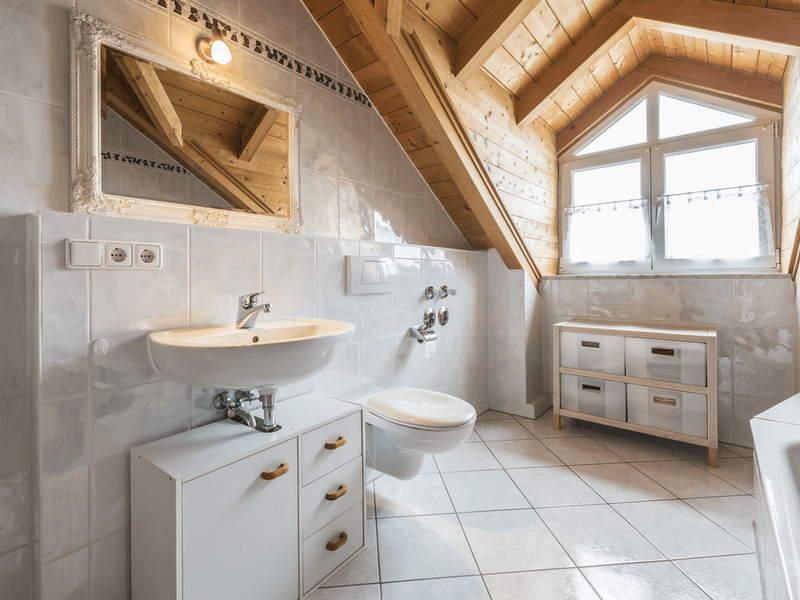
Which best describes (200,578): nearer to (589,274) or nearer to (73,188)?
(73,188)

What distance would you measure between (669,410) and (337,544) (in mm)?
1838

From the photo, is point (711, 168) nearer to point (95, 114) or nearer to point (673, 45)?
point (673, 45)

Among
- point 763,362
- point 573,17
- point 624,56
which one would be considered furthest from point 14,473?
point 624,56

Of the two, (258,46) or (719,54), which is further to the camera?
(719,54)

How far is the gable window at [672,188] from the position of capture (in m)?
2.33

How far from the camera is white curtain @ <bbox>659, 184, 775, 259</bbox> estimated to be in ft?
7.59

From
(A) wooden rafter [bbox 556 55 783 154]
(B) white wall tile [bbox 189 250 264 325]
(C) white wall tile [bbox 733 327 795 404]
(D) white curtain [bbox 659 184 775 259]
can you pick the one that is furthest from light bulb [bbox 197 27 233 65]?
(C) white wall tile [bbox 733 327 795 404]

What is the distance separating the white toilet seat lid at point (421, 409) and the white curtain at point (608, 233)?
186 cm

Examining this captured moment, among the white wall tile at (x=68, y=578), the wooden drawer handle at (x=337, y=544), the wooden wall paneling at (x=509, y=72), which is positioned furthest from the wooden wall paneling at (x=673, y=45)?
the white wall tile at (x=68, y=578)

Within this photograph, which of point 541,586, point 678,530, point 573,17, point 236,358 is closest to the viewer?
point 236,358

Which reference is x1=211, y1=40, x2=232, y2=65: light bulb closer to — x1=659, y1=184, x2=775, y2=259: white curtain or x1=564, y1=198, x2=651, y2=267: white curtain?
x1=564, y1=198, x2=651, y2=267: white curtain

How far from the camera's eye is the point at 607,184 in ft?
9.27

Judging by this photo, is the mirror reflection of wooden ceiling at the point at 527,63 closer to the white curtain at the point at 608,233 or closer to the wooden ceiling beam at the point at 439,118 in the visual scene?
the wooden ceiling beam at the point at 439,118

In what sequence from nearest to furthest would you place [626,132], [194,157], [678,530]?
[194,157] < [678,530] < [626,132]
